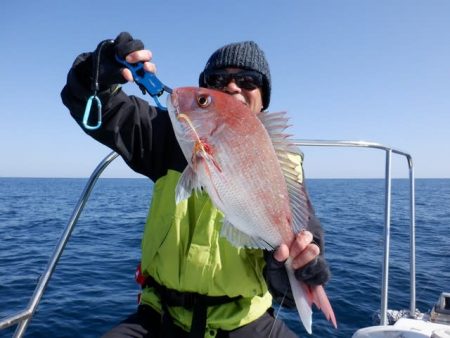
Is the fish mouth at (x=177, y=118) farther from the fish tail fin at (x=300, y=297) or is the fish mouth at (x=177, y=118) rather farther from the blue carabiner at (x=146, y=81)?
the fish tail fin at (x=300, y=297)

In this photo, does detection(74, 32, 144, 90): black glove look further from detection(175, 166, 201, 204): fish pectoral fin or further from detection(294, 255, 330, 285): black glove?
detection(294, 255, 330, 285): black glove

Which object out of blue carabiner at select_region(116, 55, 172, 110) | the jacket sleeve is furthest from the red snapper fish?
the jacket sleeve

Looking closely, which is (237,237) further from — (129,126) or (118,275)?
(118,275)

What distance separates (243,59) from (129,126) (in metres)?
1.07

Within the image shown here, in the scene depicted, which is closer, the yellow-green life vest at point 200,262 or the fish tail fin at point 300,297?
the fish tail fin at point 300,297

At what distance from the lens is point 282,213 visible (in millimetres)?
1987

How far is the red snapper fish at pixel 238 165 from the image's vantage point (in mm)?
1900

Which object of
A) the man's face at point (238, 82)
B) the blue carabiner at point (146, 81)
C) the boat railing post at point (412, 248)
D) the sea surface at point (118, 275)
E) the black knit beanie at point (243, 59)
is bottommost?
the sea surface at point (118, 275)

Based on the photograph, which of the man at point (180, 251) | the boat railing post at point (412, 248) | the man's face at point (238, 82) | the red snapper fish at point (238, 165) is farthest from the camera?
the boat railing post at point (412, 248)

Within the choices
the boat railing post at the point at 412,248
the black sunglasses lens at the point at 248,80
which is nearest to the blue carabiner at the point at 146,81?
the black sunglasses lens at the point at 248,80

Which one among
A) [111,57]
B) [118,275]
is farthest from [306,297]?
[118,275]

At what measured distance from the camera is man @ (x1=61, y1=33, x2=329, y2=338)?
7.97 ft

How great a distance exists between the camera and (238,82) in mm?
2850

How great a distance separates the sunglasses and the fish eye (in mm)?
898
